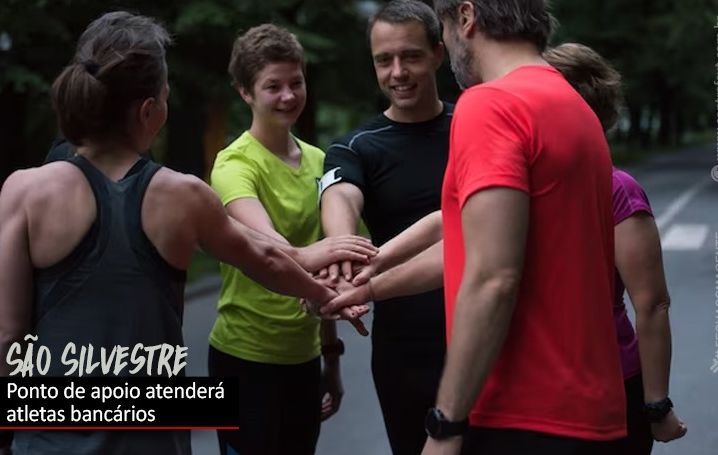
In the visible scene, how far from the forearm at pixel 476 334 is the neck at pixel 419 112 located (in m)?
1.53

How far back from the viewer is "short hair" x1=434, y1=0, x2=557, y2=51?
2.81 meters

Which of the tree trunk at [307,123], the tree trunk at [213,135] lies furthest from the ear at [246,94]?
the tree trunk at [307,123]

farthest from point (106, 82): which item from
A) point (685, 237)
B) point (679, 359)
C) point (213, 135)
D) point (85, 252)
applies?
point (213, 135)

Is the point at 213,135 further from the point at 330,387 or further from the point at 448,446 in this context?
the point at 448,446

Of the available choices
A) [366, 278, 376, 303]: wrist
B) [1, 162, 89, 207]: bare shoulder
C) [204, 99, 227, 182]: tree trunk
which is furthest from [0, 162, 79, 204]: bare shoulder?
[204, 99, 227, 182]: tree trunk

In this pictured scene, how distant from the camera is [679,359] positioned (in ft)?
32.2

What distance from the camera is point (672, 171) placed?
39469 millimetres

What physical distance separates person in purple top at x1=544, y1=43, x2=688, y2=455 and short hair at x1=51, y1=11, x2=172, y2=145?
4.05 ft

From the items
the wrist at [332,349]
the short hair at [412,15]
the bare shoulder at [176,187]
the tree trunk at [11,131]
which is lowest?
the wrist at [332,349]

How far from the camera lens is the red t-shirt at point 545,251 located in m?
2.66

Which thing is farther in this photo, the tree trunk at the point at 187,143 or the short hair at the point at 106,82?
the tree trunk at the point at 187,143

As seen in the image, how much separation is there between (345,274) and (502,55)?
1352mm

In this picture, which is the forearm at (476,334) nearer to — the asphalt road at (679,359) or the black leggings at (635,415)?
the black leggings at (635,415)

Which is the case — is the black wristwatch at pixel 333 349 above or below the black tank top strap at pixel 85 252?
below
